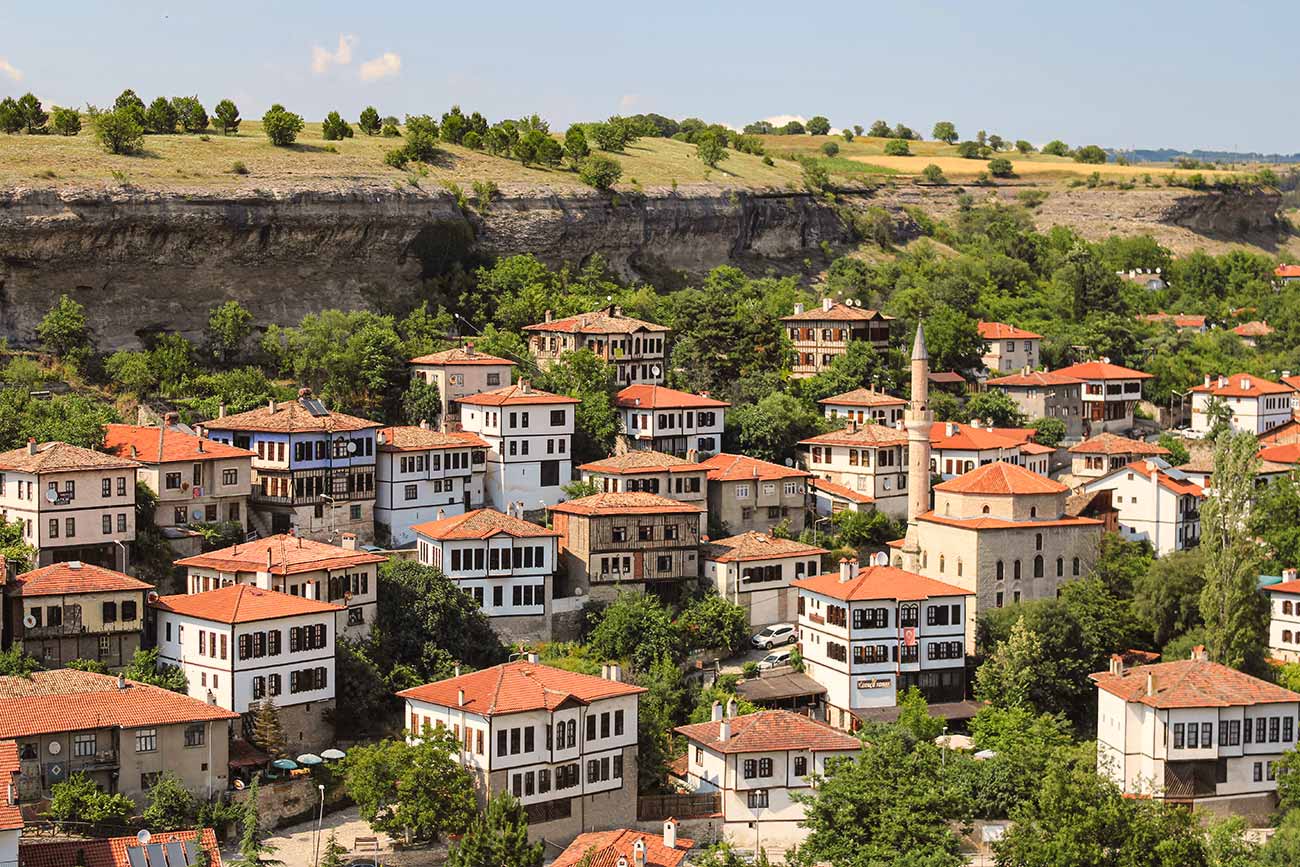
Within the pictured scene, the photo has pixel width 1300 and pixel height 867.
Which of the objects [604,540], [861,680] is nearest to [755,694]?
[861,680]

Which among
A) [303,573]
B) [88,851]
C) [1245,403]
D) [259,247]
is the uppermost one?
[259,247]

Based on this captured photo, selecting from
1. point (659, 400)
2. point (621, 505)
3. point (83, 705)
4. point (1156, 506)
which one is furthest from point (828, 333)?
point (83, 705)

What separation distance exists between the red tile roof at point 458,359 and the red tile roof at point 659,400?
455 centimetres

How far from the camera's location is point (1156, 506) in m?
74.6

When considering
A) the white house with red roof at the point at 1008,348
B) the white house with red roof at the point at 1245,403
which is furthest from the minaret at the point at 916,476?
the white house with red roof at the point at 1245,403

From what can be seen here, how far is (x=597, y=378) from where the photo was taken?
7569 cm

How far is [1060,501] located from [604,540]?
1608 centimetres

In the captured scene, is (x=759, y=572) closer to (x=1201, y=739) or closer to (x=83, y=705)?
(x=1201, y=739)

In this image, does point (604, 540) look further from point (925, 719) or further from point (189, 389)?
point (189, 389)

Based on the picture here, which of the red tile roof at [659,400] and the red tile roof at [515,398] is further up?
the red tile roof at [515,398]

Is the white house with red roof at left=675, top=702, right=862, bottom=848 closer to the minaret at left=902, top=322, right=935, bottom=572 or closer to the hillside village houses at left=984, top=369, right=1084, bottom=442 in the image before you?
the minaret at left=902, top=322, right=935, bottom=572

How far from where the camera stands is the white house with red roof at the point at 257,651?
5247 centimetres

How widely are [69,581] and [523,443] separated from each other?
1991cm

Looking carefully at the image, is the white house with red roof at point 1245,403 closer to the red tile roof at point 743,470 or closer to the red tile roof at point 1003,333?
the red tile roof at point 1003,333
